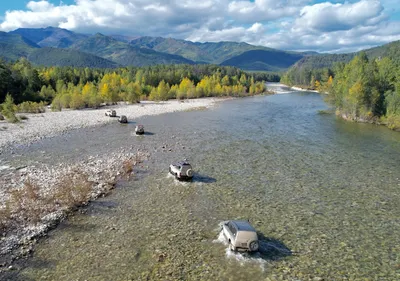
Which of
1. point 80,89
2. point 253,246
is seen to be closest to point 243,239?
point 253,246

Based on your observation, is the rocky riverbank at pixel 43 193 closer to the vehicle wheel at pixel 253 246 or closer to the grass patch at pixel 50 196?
the grass patch at pixel 50 196

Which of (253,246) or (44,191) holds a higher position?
(44,191)

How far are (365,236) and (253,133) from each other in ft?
125

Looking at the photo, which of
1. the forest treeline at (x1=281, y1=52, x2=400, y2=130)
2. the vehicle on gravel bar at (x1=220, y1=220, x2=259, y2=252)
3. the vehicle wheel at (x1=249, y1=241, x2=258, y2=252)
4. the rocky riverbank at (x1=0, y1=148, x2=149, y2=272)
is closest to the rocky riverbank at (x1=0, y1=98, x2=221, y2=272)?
the rocky riverbank at (x1=0, y1=148, x2=149, y2=272)

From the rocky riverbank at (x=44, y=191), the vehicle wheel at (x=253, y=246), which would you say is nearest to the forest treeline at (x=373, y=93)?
the rocky riverbank at (x=44, y=191)

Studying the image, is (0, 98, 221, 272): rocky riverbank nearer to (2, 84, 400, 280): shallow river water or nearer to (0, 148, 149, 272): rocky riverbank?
(0, 148, 149, 272): rocky riverbank

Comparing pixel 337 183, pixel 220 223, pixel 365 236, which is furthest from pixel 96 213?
pixel 337 183

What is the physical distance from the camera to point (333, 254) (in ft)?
62.4

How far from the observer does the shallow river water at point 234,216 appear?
17.3 meters

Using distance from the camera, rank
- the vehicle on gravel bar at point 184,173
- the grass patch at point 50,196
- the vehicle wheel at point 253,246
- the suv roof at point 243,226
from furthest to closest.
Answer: the vehicle on gravel bar at point 184,173, the grass patch at point 50,196, the suv roof at point 243,226, the vehicle wheel at point 253,246

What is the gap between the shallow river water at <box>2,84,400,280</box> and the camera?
17.3 m

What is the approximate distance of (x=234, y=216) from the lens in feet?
78.4

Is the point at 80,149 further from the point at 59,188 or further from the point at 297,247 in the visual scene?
the point at 297,247

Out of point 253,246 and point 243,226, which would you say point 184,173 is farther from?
point 253,246
